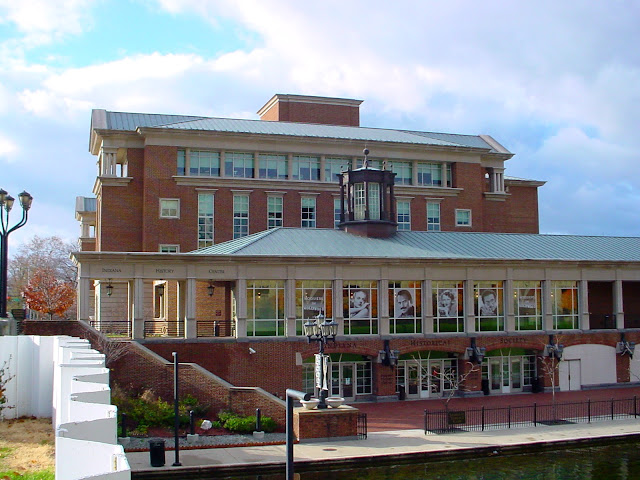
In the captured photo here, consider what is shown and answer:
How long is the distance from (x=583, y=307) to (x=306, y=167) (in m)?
22.9

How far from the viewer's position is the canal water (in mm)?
25641

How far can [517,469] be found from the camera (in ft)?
88.1

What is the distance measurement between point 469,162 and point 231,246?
26.7m

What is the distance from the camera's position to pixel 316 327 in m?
31.2

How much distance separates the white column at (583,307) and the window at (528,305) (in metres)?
2.78

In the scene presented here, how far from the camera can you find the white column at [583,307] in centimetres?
4809

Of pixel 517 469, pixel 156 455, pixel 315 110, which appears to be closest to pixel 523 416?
pixel 517 469

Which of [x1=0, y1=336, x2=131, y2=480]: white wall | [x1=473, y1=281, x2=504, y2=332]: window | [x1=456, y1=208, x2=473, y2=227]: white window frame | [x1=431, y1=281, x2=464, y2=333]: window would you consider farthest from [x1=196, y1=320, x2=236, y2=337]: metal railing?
[x1=456, y1=208, x2=473, y2=227]: white window frame

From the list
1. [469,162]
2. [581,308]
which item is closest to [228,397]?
[581,308]

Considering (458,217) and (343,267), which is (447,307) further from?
(458,217)

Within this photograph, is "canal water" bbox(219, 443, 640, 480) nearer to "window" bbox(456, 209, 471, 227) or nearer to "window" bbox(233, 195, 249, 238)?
"window" bbox(233, 195, 249, 238)

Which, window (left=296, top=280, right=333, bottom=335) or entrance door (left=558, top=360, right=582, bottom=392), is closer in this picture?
window (left=296, top=280, right=333, bottom=335)

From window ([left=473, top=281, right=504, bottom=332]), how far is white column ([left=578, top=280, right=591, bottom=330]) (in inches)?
215

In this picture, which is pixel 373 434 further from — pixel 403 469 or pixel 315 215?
pixel 315 215
